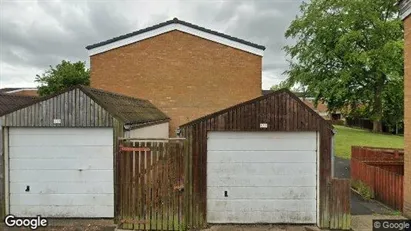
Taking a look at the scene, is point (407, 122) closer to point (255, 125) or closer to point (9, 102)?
point (255, 125)

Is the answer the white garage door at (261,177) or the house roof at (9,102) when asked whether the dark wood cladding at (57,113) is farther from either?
the white garage door at (261,177)

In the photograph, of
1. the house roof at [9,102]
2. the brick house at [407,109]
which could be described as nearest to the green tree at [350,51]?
the brick house at [407,109]

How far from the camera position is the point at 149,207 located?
8078mm

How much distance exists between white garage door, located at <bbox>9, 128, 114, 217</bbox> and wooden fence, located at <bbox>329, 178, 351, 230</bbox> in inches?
226

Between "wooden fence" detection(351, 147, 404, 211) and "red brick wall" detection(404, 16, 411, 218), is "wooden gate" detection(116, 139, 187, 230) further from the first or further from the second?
"wooden fence" detection(351, 147, 404, 211)

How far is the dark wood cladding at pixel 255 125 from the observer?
8.19 m

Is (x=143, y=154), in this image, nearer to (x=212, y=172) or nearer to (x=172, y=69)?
(x=212, y=172)

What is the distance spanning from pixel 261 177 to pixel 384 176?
4855 mm

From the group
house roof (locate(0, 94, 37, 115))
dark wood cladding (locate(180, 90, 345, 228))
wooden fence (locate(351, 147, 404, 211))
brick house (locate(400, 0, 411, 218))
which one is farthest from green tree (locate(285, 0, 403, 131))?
house roof (locate(0, 94, 37, 115))

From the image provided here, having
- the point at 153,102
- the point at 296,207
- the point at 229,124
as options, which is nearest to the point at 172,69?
the point at 153,102

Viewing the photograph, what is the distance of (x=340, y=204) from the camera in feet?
26.4

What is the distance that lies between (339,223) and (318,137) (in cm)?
206

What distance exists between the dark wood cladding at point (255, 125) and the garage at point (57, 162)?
6.16 feet

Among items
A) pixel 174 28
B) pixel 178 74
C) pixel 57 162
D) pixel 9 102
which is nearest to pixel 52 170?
pixel 57 162
